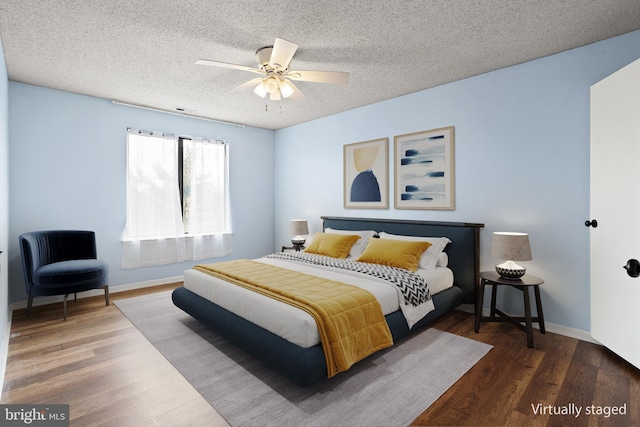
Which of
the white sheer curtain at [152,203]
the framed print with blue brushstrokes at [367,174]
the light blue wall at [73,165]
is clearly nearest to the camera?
the light blue wall at [73,165]

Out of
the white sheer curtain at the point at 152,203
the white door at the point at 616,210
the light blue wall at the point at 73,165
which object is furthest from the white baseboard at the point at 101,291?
the white door at the point at 616,210

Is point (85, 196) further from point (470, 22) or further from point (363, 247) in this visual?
point (470, 22)

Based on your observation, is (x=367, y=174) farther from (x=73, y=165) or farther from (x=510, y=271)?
(x=73, y=165)

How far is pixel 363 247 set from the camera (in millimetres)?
4082

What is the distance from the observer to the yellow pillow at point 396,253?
130 inches

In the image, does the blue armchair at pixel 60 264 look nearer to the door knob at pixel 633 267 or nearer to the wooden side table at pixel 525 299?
the wooden side table at pixel 525 299

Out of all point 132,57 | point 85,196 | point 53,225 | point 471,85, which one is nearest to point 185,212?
point 85,196

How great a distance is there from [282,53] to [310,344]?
2142 millimetres

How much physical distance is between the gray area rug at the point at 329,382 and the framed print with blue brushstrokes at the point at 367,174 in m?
1.98

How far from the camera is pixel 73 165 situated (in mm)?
4051

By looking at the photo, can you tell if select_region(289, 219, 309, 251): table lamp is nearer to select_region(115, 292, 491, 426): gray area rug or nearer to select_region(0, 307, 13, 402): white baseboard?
select_region(115, 292, 491, 426): gray area rug

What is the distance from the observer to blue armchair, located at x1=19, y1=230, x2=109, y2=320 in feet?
10.8

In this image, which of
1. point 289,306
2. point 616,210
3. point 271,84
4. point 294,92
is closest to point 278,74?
point 271,84

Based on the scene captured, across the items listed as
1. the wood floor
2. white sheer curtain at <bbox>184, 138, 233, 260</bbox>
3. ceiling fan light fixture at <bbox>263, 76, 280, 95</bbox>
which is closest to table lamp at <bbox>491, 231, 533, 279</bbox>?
the wood floor
